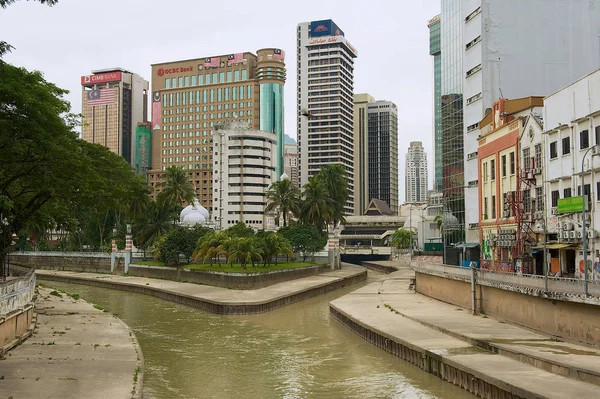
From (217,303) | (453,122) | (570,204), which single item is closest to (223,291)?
(217,303)

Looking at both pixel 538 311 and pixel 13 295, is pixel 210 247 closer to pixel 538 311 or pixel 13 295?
pixel 13 295

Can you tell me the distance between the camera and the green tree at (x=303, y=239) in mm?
94000

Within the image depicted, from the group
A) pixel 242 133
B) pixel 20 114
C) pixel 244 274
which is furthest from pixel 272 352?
pixel 242 133

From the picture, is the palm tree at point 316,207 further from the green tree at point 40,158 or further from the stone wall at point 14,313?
the stone wall at point 14,313

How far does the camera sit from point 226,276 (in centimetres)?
6619

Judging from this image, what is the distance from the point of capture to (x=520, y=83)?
71.0 m

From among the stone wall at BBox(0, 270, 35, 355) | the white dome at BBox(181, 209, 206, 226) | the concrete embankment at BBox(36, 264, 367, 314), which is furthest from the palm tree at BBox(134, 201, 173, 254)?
the stone wall at BBox(0, 270, 35, 355)

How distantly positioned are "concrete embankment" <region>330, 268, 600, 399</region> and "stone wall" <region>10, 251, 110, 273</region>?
58.5m

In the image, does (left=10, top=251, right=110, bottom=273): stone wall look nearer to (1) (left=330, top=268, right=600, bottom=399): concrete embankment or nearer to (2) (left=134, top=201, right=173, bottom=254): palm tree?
(2) (left=134, top=201, right=173, bottom=254): palm tree

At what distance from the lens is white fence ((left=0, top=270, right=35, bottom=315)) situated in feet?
91.7

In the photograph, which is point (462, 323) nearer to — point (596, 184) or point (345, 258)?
point (596, 184)

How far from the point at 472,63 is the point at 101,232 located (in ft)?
222

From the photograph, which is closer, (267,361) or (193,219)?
(267,361)

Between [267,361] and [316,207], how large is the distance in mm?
73178
